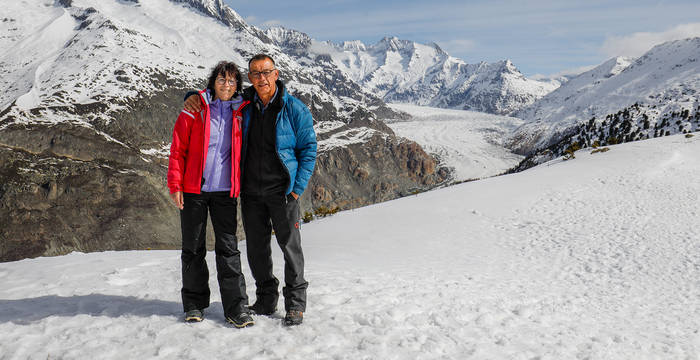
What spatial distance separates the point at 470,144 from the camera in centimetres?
14562

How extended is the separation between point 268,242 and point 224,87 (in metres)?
1.99

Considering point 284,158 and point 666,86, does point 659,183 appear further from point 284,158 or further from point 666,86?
→ point 666,86

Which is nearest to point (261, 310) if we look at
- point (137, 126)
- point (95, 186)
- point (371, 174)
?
point (95, 186)

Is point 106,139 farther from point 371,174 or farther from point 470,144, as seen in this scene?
point 470,144

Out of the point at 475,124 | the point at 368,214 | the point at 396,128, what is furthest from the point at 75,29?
the point at 368,214

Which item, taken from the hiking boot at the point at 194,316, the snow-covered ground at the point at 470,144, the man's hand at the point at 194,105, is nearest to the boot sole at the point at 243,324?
the hiking boot at the point at 194,316

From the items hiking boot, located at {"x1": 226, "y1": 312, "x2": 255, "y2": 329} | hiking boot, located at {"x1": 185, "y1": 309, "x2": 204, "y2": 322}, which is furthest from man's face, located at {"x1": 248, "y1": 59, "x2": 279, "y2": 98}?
hiking boot, located at {"x1": 185, "y1": 309, "x2": 204, "y2": 322}

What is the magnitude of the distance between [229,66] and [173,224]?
68414 millimetres

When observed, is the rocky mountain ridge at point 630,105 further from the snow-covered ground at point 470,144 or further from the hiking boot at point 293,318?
the hiking boot at point 293,318

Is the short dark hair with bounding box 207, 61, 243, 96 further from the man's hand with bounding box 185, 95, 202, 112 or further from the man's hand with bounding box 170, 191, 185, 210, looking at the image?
the man's hand with bounding box 170, 191, 185, 210

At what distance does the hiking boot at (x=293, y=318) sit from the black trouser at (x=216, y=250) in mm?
545

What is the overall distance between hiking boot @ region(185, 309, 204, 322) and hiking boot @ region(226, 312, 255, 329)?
0.37 metres

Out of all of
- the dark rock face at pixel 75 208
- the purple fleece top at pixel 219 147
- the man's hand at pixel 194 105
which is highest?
the man's hand at pixel 194 105

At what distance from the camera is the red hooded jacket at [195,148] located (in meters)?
4.72
